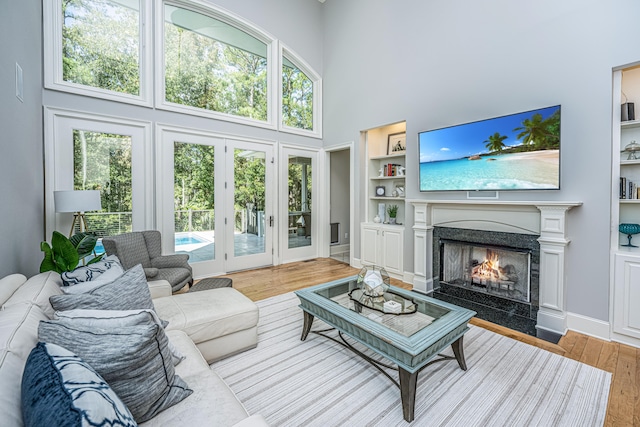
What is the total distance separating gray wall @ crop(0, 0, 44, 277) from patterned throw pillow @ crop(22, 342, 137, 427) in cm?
181

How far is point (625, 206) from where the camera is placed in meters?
2.57

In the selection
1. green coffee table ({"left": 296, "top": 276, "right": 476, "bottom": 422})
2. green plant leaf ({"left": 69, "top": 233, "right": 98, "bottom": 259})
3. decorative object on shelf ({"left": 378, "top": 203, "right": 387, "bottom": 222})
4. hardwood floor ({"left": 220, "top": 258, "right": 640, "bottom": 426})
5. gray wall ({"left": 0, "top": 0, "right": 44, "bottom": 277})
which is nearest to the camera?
green coffee table ({"left": 296, "top": 276, "right": 476, "bottom": 422})

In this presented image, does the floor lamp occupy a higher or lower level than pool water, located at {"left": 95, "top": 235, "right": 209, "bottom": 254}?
higher

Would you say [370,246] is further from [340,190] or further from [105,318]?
[105,318]

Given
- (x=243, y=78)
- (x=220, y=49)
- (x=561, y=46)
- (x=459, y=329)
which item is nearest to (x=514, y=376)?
(x=459, y=329)

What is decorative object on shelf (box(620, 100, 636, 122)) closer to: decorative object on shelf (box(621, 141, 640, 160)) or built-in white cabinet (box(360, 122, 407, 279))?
decorative object on shelf (box(621, 141, 640, 160))

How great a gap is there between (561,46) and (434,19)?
63.2 inches

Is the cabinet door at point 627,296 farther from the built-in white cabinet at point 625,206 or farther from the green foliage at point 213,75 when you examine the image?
the green foliage at point 213,75

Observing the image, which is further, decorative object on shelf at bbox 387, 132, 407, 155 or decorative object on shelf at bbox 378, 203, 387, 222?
decorative object on shelf at bbox 378, 203, 387, 222

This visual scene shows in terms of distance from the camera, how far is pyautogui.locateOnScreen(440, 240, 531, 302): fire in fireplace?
315cm

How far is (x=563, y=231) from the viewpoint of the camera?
2621 millimetres

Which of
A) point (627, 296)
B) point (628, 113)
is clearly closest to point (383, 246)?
point (627, 296)

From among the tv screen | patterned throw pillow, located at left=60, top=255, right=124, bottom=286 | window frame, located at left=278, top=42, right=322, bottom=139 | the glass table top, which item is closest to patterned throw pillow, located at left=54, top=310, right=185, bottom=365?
patterned throw pillow, located at left=60, top=255, right=124, bottom=286

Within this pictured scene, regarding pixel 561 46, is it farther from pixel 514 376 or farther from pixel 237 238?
pixel 237 238
